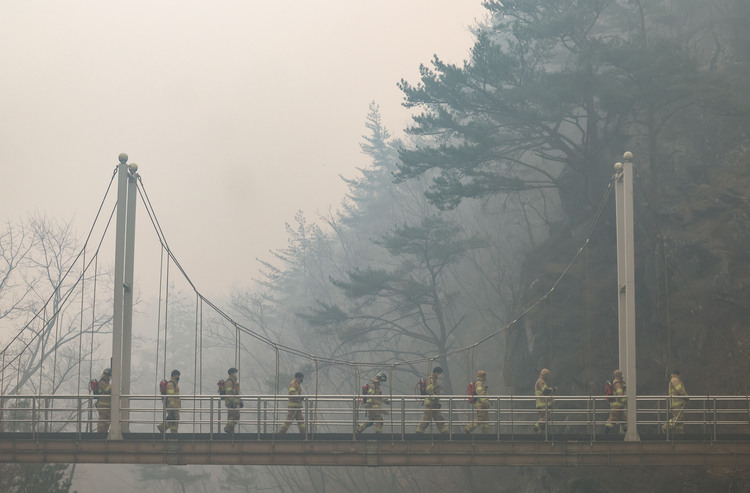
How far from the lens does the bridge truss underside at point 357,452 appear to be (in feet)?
73.3

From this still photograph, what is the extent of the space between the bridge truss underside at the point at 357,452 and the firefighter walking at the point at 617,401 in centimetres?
96

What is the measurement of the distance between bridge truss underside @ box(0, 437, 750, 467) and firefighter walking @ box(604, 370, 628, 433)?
3.16 ft

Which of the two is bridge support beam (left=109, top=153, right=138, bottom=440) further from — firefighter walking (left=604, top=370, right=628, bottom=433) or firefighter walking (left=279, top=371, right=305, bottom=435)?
firefighter walking (left=604, top=370, right=628, bottom=433)

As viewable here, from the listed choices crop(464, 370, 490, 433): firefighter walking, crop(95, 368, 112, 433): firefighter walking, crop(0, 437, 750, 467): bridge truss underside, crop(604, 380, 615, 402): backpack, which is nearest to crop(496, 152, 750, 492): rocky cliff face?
crop(604, 380, 615, 402): backpack

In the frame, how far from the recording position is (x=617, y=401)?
24.2 m

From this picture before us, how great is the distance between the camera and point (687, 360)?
34.2 m

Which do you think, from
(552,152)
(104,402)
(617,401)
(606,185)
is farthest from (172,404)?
(552,152)

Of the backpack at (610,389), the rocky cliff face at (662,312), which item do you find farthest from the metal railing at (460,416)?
the rocky cliff face at (662,312)

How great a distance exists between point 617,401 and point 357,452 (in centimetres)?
677

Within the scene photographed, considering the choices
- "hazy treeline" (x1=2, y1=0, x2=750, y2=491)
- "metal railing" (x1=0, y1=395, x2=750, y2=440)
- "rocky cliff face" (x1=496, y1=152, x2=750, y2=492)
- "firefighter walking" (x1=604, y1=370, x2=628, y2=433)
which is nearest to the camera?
"metal railing" (x1=0, y1=395, x2=750, y2=440)

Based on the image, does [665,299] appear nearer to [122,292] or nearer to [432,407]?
[432,407]

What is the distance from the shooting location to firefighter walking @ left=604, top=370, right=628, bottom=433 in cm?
2309

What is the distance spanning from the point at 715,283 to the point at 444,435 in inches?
654

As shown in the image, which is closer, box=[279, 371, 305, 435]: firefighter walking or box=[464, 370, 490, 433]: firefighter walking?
box=[464, 370, 490, 433]: firefighter walking
